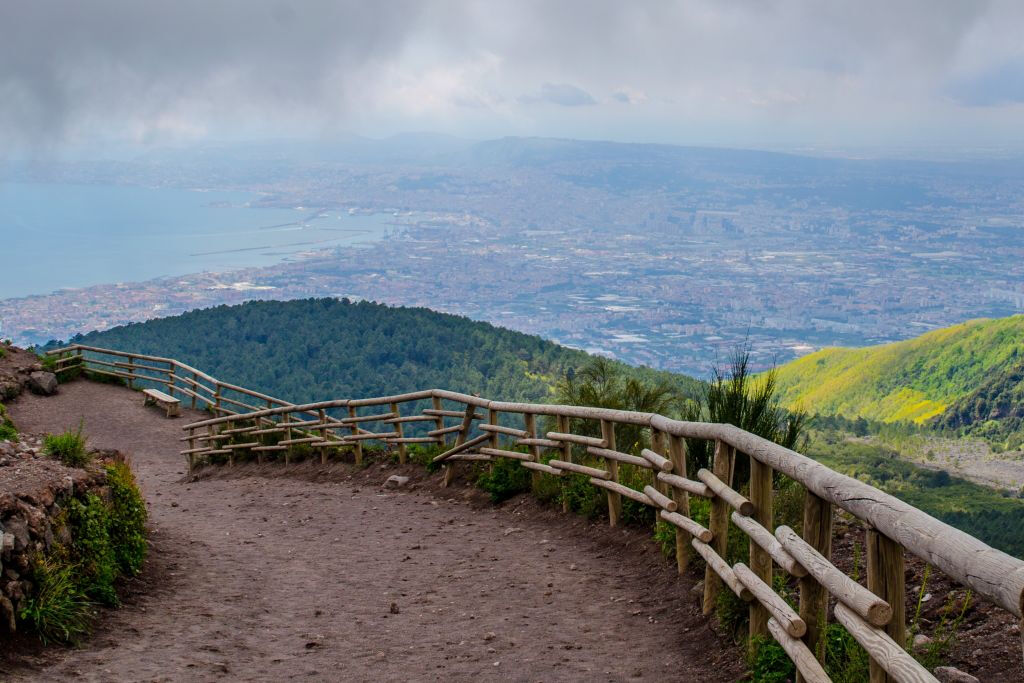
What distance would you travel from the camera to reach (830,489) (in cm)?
365

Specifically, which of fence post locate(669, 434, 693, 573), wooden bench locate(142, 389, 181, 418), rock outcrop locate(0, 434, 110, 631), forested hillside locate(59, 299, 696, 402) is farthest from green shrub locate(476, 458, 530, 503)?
forested hillside locate(59, 299, 696, 402)

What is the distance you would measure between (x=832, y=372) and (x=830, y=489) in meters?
57.1

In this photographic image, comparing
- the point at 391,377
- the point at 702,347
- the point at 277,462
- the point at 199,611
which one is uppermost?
the point at 199,611

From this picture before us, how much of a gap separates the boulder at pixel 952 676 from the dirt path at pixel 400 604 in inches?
39.8

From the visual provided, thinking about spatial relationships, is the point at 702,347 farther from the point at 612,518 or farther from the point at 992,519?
the point at 612,518

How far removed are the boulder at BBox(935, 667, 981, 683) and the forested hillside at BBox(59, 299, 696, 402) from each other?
120 ft

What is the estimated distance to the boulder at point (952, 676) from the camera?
155 inches

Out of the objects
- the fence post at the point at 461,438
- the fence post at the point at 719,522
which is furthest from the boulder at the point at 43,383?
the fence post at the point at 719,522

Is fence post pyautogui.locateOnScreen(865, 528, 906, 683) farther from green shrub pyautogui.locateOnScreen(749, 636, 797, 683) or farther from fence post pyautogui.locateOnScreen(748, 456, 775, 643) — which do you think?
fence post pyautogui.locateOnScreen(748, 456, 775, 643)

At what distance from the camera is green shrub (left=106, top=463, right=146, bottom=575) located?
714 cm

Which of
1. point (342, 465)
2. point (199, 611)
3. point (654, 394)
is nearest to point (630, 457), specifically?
point (199, 611)

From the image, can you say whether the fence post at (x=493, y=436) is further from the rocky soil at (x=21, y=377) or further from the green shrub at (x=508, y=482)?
the rocky soil at (x=21, y=377)

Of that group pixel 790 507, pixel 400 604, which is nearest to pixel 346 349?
pixel 400 604

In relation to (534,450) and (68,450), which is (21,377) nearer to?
(68,450)
